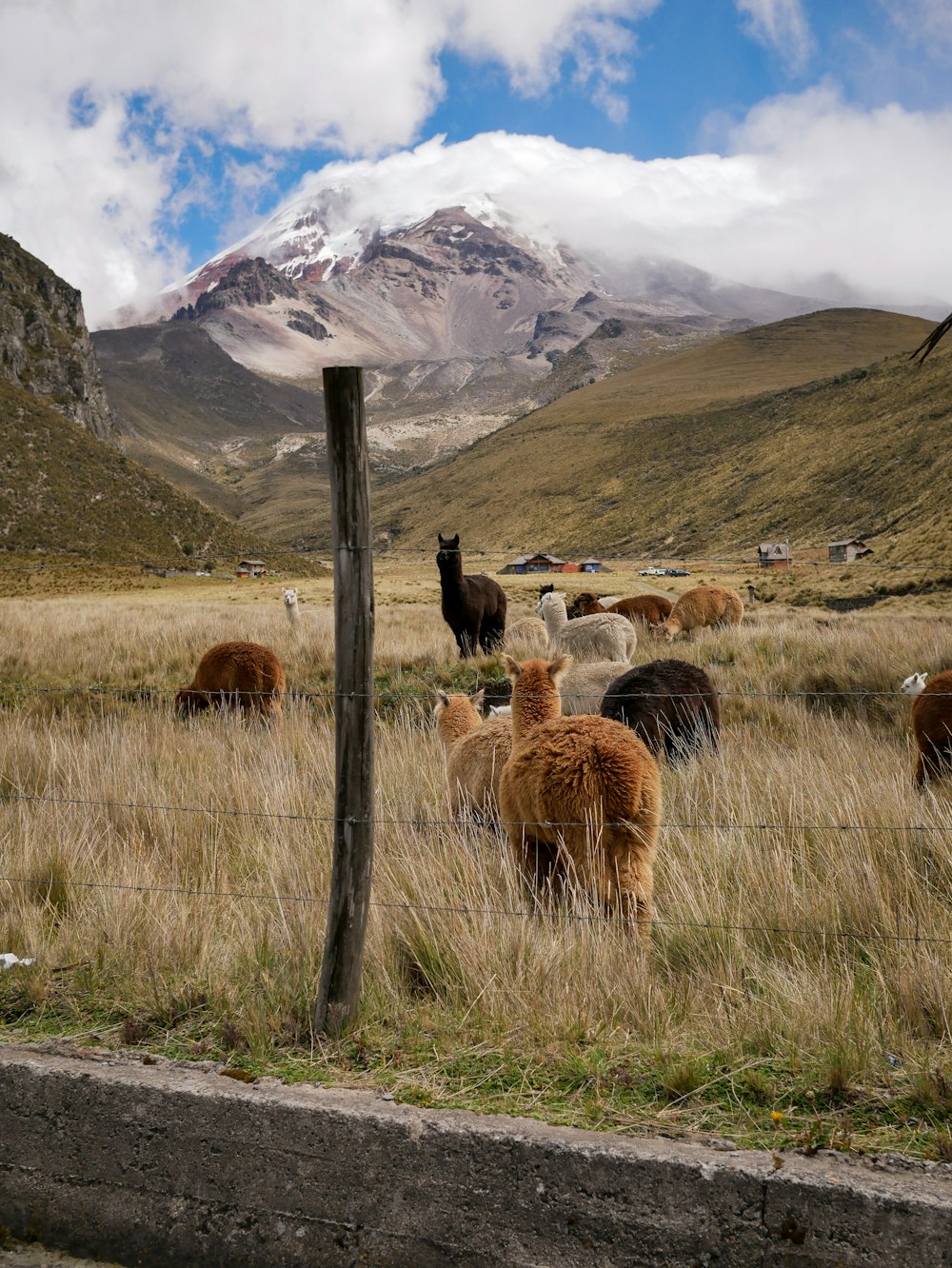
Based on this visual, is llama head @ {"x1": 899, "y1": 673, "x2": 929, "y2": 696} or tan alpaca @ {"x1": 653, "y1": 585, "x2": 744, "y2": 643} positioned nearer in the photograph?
llama head @ {"x1": 899, "y1": 673, "x2": 929, "y2": 696}

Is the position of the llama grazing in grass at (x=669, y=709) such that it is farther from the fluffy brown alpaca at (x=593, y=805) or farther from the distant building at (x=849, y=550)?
the distant building at (x=849, y=550)

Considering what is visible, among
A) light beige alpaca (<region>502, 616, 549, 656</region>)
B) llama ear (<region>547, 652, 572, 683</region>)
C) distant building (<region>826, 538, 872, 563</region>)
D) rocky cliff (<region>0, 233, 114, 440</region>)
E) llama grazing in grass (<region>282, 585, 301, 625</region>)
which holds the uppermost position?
rocky cliff (<region>0, 233, 114, 440</region>)

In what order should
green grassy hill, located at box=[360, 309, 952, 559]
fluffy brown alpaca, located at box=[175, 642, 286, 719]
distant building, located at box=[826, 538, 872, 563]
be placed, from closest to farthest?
fluffy brown alpaca, located at box=[175, 642, 286, 719], distant building, located at box=[826, 538, 872, 563], green grassy hill, located at box=[360, 309, 952, 559]

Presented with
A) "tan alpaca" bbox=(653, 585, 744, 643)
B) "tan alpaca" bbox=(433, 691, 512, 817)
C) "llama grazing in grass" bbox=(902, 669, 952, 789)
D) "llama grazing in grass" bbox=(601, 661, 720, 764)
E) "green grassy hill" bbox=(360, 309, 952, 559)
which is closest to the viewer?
"tan alpaca" bbox=(433, 691, 512, 817)

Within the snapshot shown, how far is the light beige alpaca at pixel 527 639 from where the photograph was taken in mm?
13828

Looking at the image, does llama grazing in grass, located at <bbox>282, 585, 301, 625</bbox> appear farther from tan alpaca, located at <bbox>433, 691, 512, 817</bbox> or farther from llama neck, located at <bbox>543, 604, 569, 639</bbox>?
tan alpaca, located at <bbox>433, 691, 512, 817</bbox>

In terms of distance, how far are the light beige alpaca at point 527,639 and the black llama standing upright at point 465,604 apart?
0.37 m

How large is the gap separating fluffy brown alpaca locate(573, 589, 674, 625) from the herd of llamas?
6.96 m

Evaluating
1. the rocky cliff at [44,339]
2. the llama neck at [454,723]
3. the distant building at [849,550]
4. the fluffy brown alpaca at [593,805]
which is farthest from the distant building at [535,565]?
the fluffy brown alpaca at [593,805]

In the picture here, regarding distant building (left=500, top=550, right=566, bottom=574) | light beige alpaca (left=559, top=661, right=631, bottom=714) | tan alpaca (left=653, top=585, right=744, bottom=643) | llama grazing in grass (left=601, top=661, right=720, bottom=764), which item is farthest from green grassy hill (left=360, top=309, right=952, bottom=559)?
llama grazing in grass (left=601, top=661, right=720, bottom=764)

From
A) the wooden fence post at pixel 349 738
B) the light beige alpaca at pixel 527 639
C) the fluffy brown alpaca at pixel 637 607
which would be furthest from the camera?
the fluffy brown alpaca at pixel 637 607

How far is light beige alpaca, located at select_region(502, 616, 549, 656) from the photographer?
13828 millimetres

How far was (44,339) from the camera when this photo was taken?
9669 centimetres

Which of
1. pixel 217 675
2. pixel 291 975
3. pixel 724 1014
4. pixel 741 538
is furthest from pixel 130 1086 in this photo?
pixel 741 538
